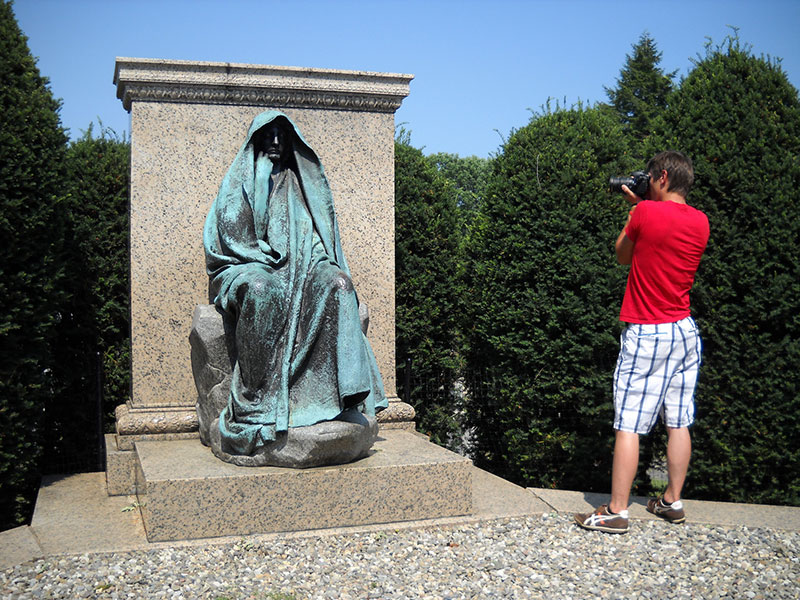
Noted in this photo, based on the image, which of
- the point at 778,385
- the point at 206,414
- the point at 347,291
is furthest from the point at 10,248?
the point at 778,385

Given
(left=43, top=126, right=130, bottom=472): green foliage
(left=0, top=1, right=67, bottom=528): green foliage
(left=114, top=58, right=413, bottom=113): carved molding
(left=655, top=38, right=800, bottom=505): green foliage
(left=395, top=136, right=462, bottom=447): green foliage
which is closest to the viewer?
(left=0, top=1, right=67, bottom=528): green foliage

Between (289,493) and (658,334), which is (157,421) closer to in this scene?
(289,493)

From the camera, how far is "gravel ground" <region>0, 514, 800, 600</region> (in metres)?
3.38

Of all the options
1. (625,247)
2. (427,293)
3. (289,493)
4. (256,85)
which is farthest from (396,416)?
(256,85)

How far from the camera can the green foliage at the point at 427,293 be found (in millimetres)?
6770

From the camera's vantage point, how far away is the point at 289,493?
411 centimetres

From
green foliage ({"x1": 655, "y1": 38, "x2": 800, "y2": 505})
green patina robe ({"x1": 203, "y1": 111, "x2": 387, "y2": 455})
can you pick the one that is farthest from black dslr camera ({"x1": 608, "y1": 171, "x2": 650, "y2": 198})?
green patina robe ({"x1": 203, "y1": 111, "x2": 387, "y2": 455})

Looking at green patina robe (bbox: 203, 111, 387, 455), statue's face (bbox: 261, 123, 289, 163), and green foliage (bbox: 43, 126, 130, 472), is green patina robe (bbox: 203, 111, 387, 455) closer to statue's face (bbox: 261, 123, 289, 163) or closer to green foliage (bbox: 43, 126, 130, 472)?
statue's face (bbox: 261, 123, 289, 163)

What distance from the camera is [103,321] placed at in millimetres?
6113

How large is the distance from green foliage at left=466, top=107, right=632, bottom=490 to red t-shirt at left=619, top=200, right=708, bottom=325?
1.65 meters

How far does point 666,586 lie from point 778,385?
217 cm

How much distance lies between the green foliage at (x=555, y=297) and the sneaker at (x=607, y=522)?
5.46 feet

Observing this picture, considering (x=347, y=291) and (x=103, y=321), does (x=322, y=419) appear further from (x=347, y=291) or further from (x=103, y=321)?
(x=103, y=321)

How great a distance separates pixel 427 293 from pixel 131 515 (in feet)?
10.7
